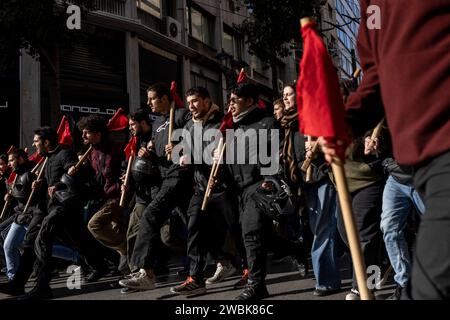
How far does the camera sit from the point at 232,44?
24453mm

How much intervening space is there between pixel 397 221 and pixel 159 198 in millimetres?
2216

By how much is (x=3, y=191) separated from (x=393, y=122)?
7.49 metres

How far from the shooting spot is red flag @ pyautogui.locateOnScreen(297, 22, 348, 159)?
1746 mm

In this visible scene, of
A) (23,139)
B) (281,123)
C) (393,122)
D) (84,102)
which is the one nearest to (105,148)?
(281,123)

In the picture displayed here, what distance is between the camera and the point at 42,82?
14.6 meters

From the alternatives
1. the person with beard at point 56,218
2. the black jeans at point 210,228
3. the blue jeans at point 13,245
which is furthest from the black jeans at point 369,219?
the blue jeans at point 13,245

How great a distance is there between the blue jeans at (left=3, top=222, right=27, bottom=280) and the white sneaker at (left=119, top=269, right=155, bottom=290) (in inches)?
72.2

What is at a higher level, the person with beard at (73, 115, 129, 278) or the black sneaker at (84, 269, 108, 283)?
the person with beard at (73, 115, 129, 278)

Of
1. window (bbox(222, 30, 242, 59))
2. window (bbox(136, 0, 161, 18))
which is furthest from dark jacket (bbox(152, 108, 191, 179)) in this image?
window (bbox(222, 30, 242, 59))

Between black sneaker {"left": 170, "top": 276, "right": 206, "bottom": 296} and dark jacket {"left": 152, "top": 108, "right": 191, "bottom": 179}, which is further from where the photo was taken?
dark jacket {"left": 152, "top": 108, "right": 191, "bottom": 179}

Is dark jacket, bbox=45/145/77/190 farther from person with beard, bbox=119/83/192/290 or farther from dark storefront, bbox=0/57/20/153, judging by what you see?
dark storefront, bbox=0/57/20/153

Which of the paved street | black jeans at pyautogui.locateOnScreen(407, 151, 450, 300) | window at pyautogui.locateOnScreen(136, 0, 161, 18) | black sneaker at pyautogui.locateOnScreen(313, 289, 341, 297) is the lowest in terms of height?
the paved street

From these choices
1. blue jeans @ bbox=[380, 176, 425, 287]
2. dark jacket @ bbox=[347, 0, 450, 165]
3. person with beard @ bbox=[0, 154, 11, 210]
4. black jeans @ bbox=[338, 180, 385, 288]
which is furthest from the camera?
person with beard @ bbox=[0, 154, 11, 210]

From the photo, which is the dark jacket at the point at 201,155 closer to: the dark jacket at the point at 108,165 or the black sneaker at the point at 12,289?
the dark jacket at the point at 108,165
